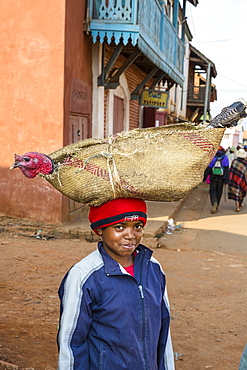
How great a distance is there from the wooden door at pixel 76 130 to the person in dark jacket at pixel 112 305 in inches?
265

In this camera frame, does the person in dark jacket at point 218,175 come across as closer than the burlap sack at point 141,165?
No

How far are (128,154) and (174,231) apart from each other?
771 centimetres

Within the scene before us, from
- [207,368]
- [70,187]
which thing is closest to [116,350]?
[70,187]

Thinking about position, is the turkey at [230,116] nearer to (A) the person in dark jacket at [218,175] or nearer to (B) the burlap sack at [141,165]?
(B) the burlap sack at [141,165]

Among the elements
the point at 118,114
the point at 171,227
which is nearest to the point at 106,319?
the point at 171,227

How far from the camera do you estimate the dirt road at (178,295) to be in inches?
149

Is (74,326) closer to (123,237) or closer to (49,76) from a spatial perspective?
(123,237)

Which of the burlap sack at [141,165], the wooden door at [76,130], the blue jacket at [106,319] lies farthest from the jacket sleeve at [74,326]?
the wooden door at [76,130]

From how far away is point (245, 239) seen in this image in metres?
9.00

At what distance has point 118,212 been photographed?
1938mm

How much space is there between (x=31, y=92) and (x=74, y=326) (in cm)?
712

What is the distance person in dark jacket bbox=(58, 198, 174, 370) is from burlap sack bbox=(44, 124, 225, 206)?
0.38ft

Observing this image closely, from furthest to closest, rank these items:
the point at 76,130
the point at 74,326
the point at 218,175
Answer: the point at 218,175, the point at 76,130, the point at 74,326

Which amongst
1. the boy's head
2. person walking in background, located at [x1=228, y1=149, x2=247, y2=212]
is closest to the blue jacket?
the boy's head
